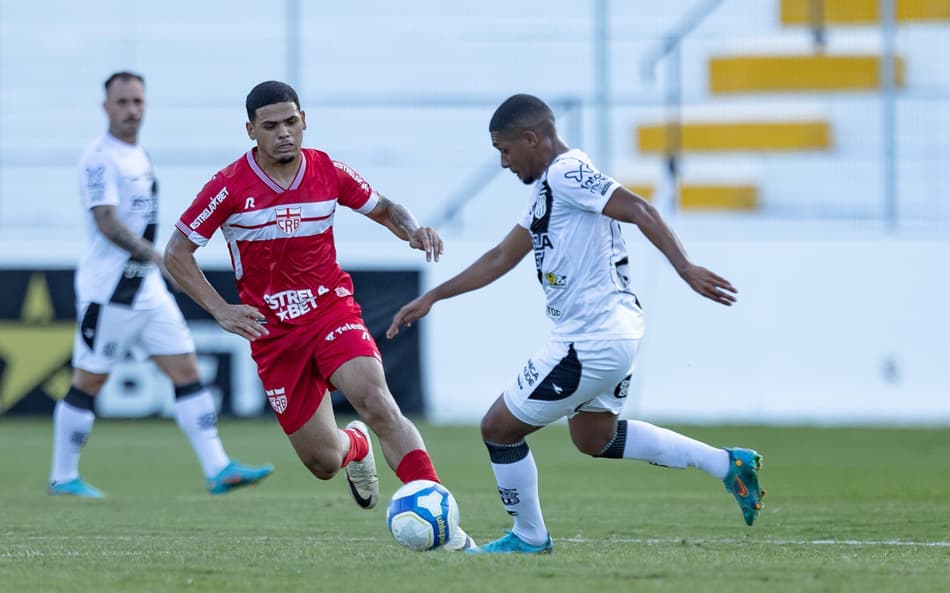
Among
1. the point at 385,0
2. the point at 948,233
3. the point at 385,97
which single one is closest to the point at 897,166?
the point at 948,233

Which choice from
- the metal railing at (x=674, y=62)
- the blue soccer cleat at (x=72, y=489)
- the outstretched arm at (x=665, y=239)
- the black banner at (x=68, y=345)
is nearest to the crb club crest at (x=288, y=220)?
the outstretched arm at (x=665, y=239)

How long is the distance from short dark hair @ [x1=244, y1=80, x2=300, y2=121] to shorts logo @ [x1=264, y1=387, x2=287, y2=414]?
4.15 feet

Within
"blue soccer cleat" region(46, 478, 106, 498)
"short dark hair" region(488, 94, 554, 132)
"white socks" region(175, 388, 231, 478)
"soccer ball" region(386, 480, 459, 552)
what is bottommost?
"blue soccer cleat" region(46, 478, 106, 498)

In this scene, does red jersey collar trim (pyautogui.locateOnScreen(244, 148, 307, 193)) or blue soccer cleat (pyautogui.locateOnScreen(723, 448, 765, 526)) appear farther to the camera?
red jersey collar trim (pyautogui.locateOnScreen(244, 148, 307, 193))

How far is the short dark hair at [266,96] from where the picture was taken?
6.92 meters

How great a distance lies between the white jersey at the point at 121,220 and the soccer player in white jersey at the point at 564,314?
383 cm

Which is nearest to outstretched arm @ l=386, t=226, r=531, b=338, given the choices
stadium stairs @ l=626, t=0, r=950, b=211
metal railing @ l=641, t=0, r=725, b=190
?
metal railing @ l=641, t=0, r=725, b=190

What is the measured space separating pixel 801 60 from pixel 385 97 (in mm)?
6070

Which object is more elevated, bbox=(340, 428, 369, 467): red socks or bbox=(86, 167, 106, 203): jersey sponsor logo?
bbox=(86, 167, 106, 203): jersey sponsor logo

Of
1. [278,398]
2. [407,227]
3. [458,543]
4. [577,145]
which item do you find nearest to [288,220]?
[407,227]

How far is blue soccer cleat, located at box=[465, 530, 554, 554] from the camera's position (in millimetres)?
6453

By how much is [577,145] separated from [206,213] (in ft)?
35.8

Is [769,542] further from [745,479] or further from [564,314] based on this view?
[564,314]

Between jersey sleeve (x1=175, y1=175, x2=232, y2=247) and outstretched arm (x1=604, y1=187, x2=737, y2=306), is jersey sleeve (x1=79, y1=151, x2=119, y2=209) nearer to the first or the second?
jersey sleeve (x1=175, y1=175, x2=232, y2=247)
